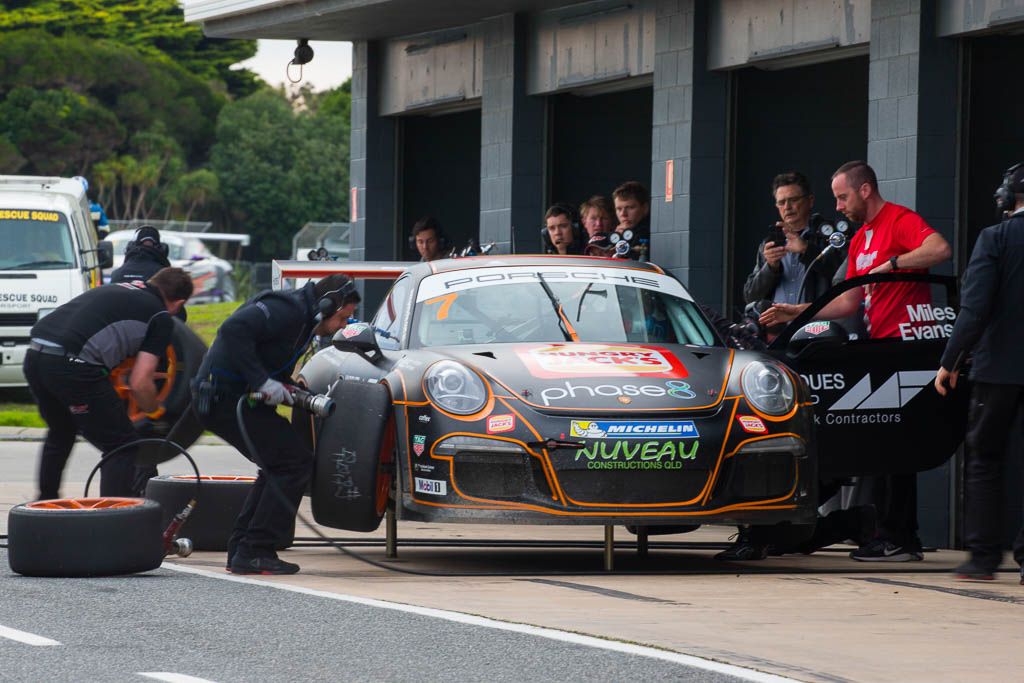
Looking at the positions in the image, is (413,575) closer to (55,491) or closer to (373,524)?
(373,524)

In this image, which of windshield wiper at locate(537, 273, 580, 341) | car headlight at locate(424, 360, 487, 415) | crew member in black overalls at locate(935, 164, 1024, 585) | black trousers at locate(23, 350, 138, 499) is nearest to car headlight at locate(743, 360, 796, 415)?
crew member in black overalls at locate(935, 164, 1024, 585)

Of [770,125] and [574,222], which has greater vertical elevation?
[770,125]

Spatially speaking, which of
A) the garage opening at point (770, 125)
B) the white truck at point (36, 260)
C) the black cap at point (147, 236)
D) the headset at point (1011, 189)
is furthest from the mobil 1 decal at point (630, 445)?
the white truck at point (36, 260)

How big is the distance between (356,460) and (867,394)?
8.35 ft

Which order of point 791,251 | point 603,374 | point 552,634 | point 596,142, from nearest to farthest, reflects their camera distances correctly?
point 552,634, point 603,374, point 791,251, point 596,142

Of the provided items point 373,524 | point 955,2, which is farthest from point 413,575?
point 955,2

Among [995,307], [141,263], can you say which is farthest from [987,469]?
[141,263]

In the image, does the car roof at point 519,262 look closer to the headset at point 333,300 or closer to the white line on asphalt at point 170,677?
the headset at point 333,300

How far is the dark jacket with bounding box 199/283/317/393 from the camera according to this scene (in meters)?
8.59

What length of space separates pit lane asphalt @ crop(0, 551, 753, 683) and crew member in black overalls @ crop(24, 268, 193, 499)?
2.01 m

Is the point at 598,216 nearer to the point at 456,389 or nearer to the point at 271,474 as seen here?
the point at 456,389

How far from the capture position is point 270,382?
859 cm

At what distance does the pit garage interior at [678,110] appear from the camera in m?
11.4

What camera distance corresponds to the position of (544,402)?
8.47 meters
